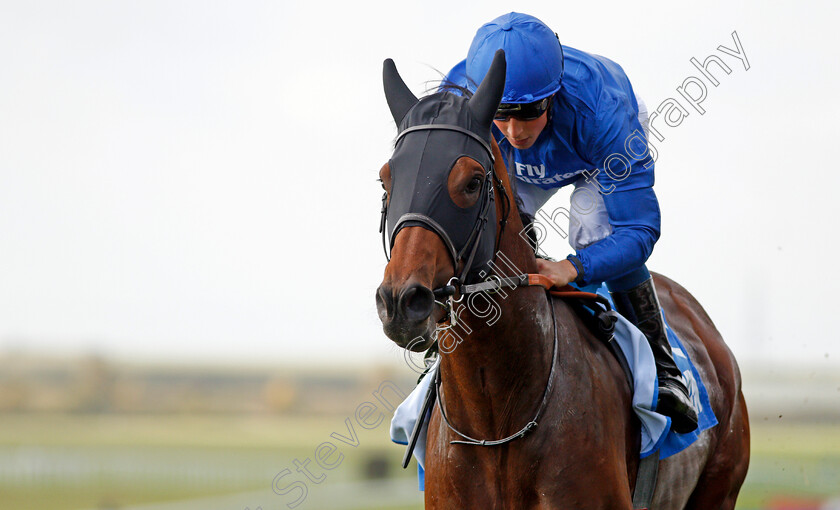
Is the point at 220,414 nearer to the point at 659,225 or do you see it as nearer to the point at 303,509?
the point at 303,509

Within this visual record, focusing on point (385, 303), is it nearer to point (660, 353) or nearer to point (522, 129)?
point (522, 129)

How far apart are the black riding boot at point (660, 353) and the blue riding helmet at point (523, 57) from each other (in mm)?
1215

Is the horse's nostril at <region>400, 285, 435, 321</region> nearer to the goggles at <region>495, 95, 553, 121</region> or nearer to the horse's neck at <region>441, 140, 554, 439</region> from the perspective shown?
the horse's neck at <region>441, 140, 554, 439</region>

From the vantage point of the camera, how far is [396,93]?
3.05m

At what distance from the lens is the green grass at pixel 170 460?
2200 centimetres

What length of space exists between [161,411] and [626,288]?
96.5 ft

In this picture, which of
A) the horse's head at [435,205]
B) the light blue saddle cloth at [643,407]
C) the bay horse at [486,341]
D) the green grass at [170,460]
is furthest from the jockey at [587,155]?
the green grass at [170,460]

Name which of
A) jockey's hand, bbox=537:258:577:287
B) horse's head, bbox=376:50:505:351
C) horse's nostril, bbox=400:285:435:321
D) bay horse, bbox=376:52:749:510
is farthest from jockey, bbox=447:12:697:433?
horse's nostril, bbox=400:285:435:321

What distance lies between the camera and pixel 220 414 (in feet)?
114

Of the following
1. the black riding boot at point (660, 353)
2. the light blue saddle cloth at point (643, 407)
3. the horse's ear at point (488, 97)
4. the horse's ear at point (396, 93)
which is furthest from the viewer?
the black riding boot at point (660, 353)

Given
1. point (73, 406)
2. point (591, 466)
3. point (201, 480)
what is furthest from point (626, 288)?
point (201, 480)

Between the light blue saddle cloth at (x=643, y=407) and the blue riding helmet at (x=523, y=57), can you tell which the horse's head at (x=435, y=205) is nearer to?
the blue riding helmet at (x=523, y=57)

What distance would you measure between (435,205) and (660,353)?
182cm

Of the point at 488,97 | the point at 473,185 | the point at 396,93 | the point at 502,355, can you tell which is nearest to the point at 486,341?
the point at 502,355
